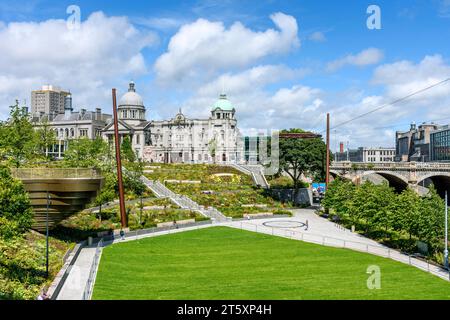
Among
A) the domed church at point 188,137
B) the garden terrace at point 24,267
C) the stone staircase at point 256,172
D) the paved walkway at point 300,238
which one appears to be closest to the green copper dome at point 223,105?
the domed church at point 188,137

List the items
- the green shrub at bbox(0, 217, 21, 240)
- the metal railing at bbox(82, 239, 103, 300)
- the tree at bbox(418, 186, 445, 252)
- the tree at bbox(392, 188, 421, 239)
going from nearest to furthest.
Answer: the green shrub at bbox(0, 217, 21, 240) → the metal railing at bbox(82, 239, 103, 300) → the tree at bbox(418, 186, 445, 252) → the tree at bbox(392, 188, 421, 239)

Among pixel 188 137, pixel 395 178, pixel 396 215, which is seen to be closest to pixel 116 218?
pixel 396 215

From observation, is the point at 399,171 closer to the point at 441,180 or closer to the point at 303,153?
the point at 441,180

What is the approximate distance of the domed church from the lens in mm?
138625

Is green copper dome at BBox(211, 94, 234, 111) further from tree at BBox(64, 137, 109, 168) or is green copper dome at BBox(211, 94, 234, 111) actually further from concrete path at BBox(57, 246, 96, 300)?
concrete path at BBox(57, 246, 96, 300)

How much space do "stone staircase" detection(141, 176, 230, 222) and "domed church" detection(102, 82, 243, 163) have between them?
52.3 metres

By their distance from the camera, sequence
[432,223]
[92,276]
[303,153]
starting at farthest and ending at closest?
[303,153], [432,223], [92,276]

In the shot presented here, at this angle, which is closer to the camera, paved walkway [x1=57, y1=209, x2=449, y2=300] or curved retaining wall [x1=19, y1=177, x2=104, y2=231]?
paved walkway [x1=57, y1=209, x2=449, y2=300]

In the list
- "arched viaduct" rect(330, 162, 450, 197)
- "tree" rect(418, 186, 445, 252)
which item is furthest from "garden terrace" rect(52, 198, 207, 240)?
"arched viaduct" rect(330, 162, 450, 197)

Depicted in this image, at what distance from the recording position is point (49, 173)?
33781 mm

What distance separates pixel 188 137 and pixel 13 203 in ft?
382

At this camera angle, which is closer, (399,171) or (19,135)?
(19,135)

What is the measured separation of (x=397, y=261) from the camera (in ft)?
A: 113

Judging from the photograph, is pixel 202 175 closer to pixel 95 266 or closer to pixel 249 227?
pixel 249 227
